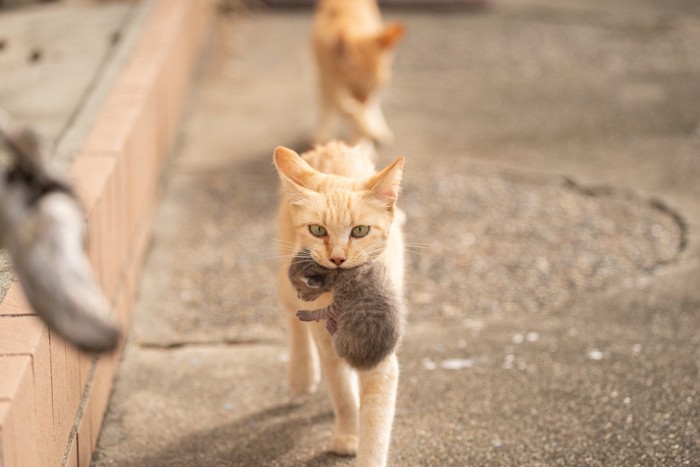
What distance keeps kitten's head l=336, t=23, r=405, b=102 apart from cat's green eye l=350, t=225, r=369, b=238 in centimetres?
328

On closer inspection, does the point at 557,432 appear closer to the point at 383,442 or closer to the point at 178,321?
the point at 383,442

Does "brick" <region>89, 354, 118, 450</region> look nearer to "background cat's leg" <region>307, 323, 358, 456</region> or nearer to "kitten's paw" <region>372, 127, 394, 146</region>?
"background cat's leg" <region>307, 323, 358, 456</region>

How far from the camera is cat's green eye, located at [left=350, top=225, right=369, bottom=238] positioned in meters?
2.74

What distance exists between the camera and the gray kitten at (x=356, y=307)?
103 inches

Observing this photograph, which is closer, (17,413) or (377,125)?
(17,413)

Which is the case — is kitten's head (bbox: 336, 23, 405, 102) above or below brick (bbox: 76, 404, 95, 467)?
below

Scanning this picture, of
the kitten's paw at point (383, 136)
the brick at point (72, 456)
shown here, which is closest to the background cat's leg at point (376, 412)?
the brick at point (72, 456)

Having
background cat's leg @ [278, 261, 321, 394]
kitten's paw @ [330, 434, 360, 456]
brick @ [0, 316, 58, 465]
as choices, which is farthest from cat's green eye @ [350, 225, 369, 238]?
brick @ [0, 316, 58, 465]

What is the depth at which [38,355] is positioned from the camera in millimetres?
2566

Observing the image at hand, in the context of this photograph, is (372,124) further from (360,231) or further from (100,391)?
(360,231)

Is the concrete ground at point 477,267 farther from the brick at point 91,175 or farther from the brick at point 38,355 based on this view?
the brick at point 91,175

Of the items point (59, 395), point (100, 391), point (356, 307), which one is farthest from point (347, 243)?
point (100, 391)

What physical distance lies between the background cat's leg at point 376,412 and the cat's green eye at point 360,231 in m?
0.38

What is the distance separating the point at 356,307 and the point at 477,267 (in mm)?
2211
